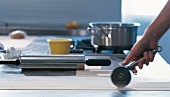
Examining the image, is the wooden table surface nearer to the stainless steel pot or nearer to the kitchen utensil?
the kitchen utensil

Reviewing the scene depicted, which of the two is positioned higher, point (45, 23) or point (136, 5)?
point (136, 5)

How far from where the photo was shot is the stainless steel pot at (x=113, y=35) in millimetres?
1367

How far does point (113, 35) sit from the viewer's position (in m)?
1.37

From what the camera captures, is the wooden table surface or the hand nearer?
the wooden table surface

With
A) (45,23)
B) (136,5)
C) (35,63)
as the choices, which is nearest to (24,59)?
(35,63)

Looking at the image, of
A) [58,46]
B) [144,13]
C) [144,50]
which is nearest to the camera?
[144,50]

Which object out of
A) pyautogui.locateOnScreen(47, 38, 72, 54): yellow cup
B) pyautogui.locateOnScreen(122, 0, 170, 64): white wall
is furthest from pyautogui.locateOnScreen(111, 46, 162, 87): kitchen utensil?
pyautogui.locateOnScreen(122, 0, 170, 64): white wall

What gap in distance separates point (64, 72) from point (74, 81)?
0.13 metres

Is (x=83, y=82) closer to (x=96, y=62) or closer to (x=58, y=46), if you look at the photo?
(x=96, y=62)

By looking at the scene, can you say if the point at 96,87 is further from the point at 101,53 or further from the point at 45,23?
the point at 45,23

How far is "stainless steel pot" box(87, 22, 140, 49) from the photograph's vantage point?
4.49 feet

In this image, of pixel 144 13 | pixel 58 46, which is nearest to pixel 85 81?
pixel 58 46

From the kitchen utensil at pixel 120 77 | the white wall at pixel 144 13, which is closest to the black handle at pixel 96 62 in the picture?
the kitchen utensil at pixel 120 77

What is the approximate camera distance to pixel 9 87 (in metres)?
0.94
